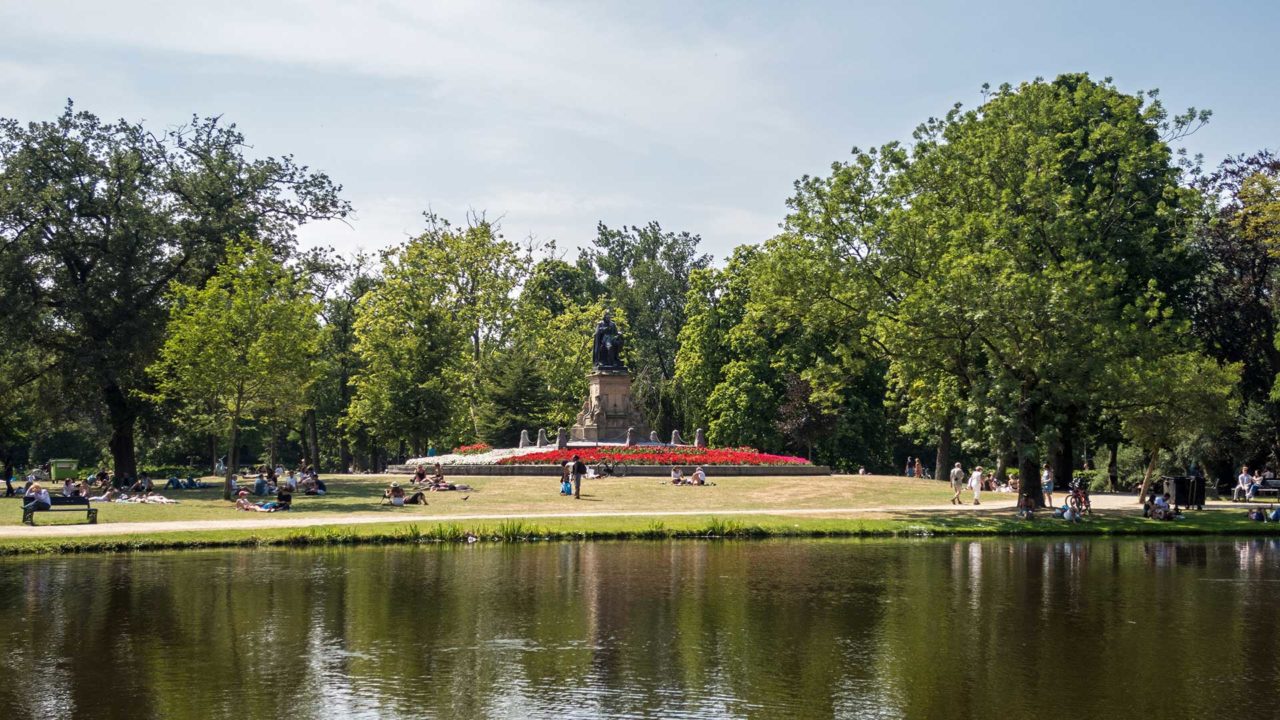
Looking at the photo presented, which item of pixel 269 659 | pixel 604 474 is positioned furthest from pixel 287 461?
pixel 269 659

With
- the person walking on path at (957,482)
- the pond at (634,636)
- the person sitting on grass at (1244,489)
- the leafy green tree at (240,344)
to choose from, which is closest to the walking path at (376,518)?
the person walking on path at (957,482)

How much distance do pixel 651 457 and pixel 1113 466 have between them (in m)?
23.6

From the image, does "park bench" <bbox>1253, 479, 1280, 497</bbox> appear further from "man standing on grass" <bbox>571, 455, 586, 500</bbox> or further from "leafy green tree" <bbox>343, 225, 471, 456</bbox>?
"leafy green tree" <bbox>343, 225, 471, 456</bbox>

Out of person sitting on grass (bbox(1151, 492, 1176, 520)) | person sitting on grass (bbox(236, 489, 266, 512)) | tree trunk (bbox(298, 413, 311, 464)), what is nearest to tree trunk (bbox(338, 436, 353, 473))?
tree trunk (bbox(298, 413, 311, 464))

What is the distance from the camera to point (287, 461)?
4454 inches

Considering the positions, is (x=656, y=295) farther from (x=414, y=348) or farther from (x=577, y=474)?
(x=577, y=474)

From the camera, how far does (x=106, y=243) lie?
49656 mm

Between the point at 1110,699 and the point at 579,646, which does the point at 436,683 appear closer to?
the point at 579,646

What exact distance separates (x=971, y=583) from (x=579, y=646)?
10.0 meters

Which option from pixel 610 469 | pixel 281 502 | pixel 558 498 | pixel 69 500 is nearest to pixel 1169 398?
pixel 558 498

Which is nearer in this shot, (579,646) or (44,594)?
(579,646)

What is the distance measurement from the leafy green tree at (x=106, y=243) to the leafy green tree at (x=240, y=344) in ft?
12.0

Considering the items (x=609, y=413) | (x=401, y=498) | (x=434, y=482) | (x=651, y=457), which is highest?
(x=609, y=413)

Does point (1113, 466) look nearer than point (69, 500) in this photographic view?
No
